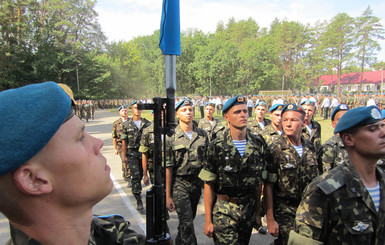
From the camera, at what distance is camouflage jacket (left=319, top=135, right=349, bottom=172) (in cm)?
347

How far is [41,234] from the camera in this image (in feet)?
2.81

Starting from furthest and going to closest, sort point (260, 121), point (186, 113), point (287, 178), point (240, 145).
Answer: point (260, 121) < point (186, 113) < point (287, 178) < point (240, 145)

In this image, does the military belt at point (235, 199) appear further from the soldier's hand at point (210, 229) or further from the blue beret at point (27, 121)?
the blue beret at point (27, 121)

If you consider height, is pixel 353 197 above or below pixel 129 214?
above

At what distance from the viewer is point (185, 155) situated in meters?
3.95

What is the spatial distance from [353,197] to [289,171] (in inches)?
59.3

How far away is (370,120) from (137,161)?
483 cm

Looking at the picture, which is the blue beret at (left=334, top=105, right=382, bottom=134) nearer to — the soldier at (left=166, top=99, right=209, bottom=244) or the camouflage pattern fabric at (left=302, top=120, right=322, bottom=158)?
the soldier at (left=166, top=99, right=209, bottom=244)

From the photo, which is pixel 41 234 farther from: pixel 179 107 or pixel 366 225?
pixel 179 107

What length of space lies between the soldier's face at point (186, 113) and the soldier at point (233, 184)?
45.9 inches

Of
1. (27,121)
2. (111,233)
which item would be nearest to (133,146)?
(111,233)

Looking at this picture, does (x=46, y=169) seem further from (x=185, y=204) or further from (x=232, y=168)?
(x=185, y=204)

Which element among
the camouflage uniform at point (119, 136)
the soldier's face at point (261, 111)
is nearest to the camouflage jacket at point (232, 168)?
the soldier's face at point (261, 111)

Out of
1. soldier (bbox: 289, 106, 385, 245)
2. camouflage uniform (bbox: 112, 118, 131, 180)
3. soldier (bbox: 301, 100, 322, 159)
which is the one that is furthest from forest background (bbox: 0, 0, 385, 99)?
soldier (bbox: 289, 106, 385, 245)
